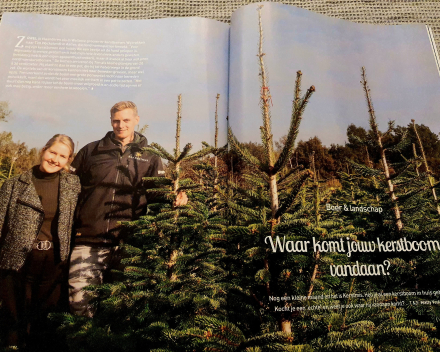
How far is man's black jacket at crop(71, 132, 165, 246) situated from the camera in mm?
1271

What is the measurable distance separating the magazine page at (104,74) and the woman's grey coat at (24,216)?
0.21 meters

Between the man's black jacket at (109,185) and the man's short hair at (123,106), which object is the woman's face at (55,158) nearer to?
the man's black jacket at (109,185)

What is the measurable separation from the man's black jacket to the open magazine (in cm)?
8

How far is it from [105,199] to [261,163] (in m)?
0.82

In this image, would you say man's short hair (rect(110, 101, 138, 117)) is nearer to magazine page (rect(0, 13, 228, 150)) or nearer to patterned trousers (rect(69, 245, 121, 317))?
magazine page (rect(0, 13, 228, 150))

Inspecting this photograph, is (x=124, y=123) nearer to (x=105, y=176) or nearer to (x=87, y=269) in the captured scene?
(x=105, y=176)

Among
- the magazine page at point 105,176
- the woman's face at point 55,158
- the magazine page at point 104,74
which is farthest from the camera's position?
the magazine page at point 104,74

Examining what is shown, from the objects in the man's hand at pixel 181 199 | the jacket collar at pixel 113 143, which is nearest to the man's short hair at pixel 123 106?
the jacket collar at pixel 113 143

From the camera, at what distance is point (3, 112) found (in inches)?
55.9

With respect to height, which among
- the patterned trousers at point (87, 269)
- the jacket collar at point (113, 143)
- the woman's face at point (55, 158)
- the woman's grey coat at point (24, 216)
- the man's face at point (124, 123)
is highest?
the man's face at point (124, 123)

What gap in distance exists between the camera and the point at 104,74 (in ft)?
5.05

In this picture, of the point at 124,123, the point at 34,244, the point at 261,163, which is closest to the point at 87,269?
the point at 34,244

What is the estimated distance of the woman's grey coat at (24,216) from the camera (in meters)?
1.21

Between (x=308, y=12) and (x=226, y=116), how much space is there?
886 millimetres
